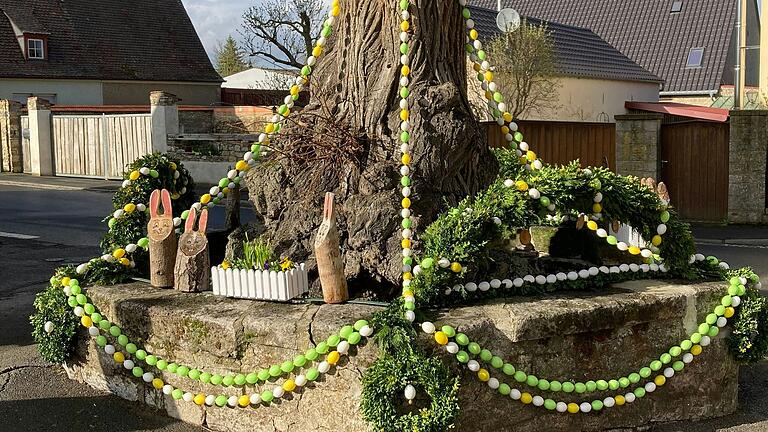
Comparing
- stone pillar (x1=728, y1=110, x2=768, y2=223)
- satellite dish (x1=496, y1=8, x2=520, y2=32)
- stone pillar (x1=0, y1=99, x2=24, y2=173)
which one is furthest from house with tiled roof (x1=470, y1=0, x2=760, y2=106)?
stone pillar (x1=0, y1=99, x2=24, y2=173)

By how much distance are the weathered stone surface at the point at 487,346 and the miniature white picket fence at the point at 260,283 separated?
73 mm

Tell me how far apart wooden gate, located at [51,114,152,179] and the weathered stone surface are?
1732cm

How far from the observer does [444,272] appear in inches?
187

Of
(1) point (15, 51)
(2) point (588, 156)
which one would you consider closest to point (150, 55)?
(1) point (15, 51)

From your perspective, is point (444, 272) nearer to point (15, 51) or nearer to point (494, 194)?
point (494, 194)

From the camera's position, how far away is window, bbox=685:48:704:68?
3272 centimetres

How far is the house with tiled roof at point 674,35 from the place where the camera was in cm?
3216

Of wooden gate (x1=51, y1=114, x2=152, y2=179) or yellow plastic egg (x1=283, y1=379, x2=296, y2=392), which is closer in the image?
yellow plastic egg (x1=283, y1=379, x2=296, y2=392)

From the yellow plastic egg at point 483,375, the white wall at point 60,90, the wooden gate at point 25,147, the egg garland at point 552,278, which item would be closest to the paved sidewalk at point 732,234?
the egg garland at point 552,278

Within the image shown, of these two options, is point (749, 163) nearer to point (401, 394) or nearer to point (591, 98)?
point (591, 98)

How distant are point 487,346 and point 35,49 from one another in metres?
31.0

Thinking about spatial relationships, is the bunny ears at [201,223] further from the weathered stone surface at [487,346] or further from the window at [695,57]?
the window at [695,57]

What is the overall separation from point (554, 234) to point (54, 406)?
3.84 metres

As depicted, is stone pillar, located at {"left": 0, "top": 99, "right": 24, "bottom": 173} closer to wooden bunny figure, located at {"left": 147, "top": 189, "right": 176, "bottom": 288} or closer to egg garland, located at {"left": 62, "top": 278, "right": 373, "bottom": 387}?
egg garland, located at {"left": 62, "top": 278, "right": 373, "bottom": 387}
